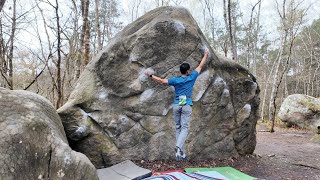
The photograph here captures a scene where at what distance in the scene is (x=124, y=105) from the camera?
668cm

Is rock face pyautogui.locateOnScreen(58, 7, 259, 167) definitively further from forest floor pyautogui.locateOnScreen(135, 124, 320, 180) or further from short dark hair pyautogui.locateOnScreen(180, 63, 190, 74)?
short dark hair pyautogui.locateOnScreen(180, 63, 190, 74)

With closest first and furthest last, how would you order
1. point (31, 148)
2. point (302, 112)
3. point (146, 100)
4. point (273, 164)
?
point (31, 148) < point (146, 100) < point (273, 164) < point (302, 112)

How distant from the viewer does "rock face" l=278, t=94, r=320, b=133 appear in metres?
16.0

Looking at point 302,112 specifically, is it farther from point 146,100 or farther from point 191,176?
point 191,176

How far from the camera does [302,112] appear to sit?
54.0 ft

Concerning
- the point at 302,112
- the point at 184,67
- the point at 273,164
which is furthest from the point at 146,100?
the point at 302,112

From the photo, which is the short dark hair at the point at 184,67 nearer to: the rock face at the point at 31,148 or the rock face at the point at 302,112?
the rock face at the point at 31,148

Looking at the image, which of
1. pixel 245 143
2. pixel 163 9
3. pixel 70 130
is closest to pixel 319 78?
pixel 245 143

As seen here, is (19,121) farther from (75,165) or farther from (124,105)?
(124,105)

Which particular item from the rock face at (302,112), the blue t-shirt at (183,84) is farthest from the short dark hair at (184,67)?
the rock face at (302,112)

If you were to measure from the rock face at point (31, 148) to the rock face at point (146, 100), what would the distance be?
6.65ft

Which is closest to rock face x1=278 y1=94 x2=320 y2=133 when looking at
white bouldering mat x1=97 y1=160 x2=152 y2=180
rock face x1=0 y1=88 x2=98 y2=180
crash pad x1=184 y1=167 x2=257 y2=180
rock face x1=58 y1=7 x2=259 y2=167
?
rock face x1=58 y1=7 x2=259 y2=167

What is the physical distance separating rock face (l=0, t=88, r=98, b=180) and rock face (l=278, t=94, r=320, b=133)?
51.7ft

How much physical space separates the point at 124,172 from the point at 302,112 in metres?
14.7
